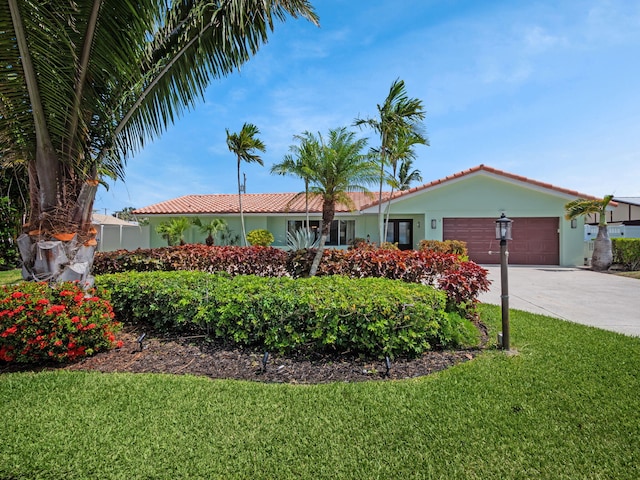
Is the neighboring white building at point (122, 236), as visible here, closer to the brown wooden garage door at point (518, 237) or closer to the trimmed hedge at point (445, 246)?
the trimmed hedge at point (445, 246)

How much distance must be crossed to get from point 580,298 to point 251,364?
901 cm

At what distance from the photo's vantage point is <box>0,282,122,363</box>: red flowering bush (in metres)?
A: 3.92

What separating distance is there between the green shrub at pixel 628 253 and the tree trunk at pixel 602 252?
1.55 feet

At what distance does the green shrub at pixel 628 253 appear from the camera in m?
14.5

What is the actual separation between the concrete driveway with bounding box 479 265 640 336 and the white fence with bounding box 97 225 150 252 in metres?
22.8

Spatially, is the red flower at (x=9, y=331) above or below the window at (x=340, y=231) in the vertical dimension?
below

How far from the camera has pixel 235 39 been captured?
4973 millimetres

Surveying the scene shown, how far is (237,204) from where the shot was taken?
21.1m

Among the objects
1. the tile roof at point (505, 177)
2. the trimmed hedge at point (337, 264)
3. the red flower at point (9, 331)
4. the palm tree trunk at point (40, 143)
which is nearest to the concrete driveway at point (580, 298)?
the trimmed hedge at point (337, 264)

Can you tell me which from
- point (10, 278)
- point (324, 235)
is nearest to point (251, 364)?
point (324, 235)

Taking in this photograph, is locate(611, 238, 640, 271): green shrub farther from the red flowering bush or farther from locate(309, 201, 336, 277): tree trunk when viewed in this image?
the red flowering bush

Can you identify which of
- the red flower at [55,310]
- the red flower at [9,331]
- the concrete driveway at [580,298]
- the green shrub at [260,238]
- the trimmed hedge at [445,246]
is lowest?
the concrete driveway at [580,298]

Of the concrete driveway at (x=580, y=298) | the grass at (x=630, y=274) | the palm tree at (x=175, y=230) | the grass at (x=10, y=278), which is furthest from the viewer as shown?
the palm tree at (x=175, y=230)

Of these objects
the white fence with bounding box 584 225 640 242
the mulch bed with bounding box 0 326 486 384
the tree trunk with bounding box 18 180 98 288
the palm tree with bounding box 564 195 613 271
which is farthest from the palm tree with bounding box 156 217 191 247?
the white fence with bounding box 584 225 640 242
